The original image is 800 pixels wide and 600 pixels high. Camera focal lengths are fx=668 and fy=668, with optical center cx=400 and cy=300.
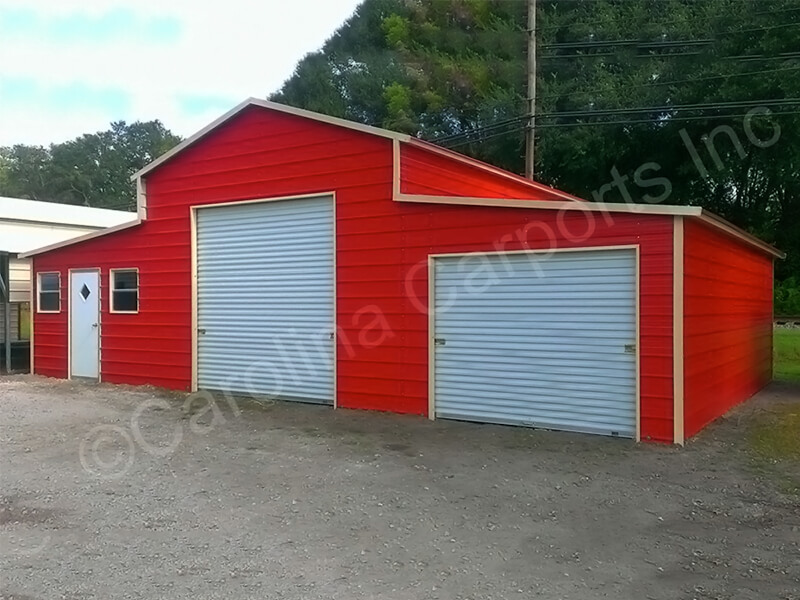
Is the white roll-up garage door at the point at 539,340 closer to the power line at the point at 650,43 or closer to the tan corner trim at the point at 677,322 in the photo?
the tan corner trim at the point at 677,322

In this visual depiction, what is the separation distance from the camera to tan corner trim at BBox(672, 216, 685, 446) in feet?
23.5

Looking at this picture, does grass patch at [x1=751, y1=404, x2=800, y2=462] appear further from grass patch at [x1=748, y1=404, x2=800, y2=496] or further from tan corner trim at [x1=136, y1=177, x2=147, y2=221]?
tan corner trim at [x1=136, y1=177, x2=147, y2=221]

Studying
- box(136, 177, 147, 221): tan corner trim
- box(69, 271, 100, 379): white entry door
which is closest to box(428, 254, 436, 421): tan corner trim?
box(136, 177, 147, 221): tan corner trim

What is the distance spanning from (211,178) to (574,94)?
12608mm

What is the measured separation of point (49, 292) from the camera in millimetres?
13656

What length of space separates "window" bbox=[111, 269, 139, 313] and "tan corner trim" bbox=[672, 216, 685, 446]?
9178 mm

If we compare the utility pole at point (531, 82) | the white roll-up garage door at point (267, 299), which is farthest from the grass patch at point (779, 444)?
the utility pole at point (531, 82)

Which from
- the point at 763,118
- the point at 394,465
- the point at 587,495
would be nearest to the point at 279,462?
the point at 394,465

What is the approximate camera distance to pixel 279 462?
266 inches

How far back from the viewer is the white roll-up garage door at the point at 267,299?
10.0 m

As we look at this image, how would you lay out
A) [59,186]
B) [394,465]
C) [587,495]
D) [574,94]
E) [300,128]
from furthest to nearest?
[59,186] → [574,94] → [300,128] → [394,465] → [587,495]

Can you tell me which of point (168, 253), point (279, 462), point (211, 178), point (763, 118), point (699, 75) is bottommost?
point (279, 462)

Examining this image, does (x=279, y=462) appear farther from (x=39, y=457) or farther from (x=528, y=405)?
(x=528, y=405)

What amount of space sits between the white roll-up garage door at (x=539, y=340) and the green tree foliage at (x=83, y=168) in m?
47.6
